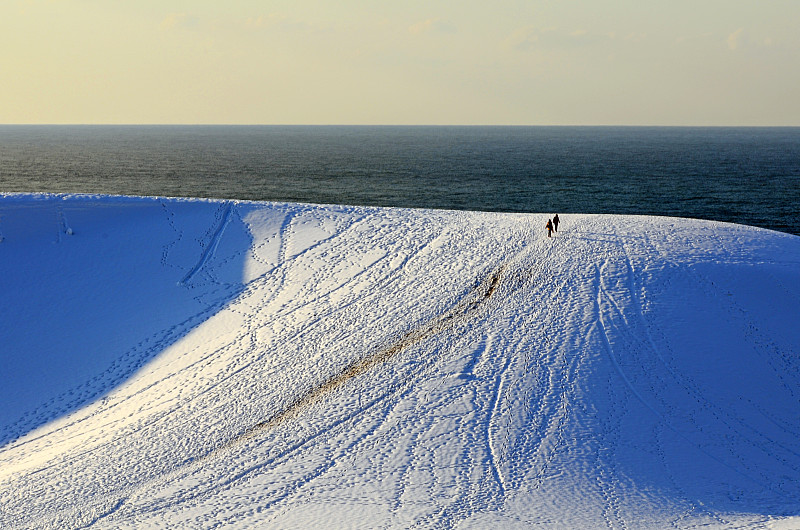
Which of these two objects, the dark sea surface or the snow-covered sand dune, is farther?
the dark sea surface

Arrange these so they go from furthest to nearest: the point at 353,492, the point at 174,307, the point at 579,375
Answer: the point at 174,307
the point at 579,375
the point at 353,492

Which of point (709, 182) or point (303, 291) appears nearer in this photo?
point (303, 291)

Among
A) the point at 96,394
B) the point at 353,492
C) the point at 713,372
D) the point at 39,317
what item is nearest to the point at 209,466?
the point at 353,492

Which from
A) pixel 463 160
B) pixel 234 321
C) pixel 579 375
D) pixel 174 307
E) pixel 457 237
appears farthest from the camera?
pixel 463 160

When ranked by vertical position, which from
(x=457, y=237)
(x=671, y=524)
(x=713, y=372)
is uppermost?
(x=457, y=237)

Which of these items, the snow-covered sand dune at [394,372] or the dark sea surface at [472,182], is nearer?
the snow-covered sand dune at [394,372]

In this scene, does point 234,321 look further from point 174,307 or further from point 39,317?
point 39,317

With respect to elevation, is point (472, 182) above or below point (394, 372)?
above

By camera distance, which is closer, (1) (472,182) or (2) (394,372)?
(2) (394,372)
